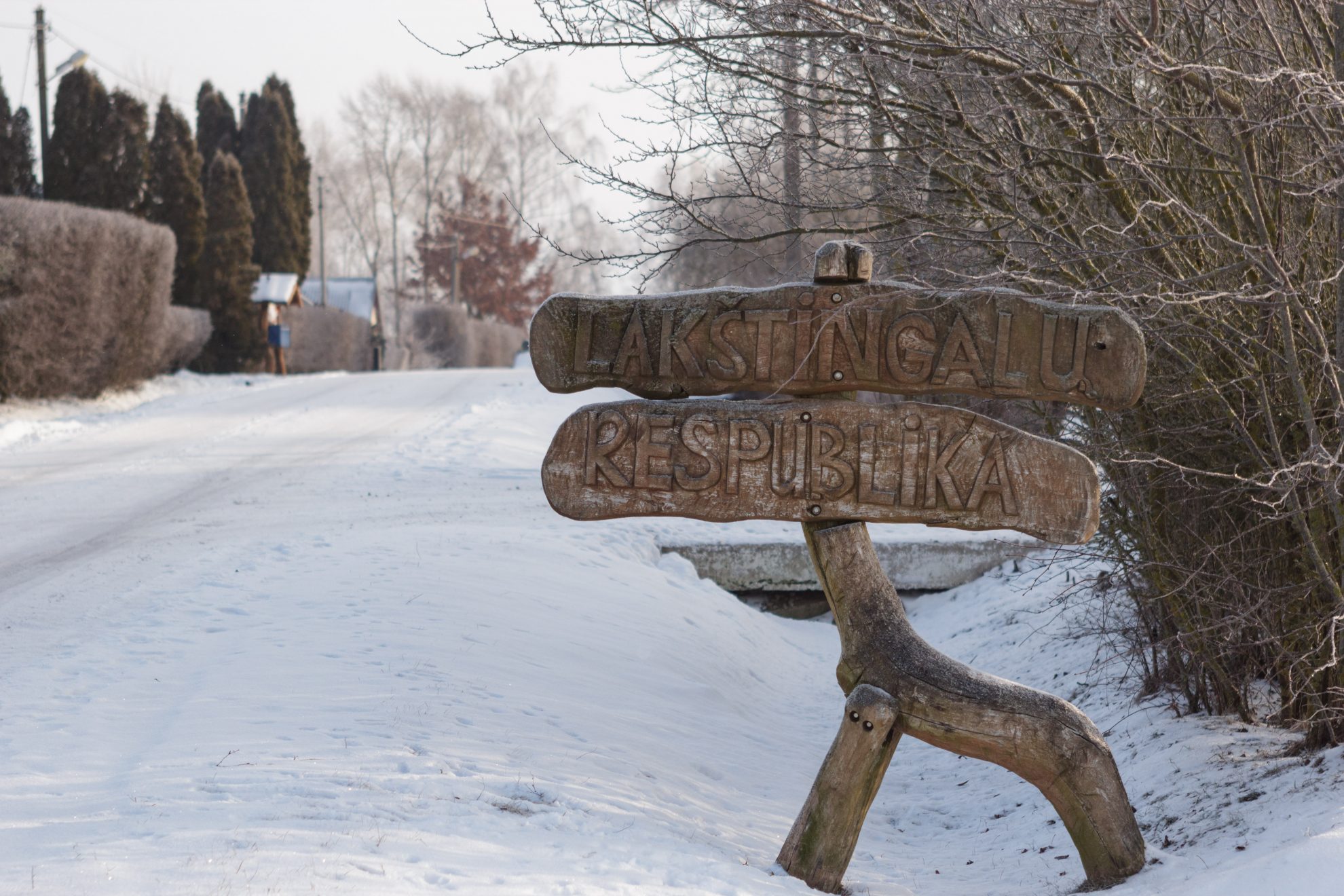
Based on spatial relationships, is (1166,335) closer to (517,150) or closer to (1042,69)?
(1042,69)

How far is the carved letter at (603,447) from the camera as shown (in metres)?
3.84

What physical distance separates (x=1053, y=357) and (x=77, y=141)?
85.2ft

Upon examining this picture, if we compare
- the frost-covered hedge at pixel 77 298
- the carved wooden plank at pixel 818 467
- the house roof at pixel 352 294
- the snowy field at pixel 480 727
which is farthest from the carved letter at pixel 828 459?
the house roof at pixel 352 294

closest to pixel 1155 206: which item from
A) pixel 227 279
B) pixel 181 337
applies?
pixel 181 337

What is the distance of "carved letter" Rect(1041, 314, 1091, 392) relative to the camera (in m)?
3.59

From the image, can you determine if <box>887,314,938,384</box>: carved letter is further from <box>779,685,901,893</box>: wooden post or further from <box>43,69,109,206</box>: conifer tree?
<box>43,69,109,206</box>: conifer tree

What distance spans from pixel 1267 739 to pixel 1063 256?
2.29m

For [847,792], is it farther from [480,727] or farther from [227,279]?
[227,279]

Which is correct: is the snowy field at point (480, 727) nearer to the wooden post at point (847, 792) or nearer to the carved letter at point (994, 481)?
the wooden post at point (847, 792)

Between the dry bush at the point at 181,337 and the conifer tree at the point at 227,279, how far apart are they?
237 centimetres

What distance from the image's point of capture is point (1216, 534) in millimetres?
4590

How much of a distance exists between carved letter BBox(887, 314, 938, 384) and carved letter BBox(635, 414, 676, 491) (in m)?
0.77

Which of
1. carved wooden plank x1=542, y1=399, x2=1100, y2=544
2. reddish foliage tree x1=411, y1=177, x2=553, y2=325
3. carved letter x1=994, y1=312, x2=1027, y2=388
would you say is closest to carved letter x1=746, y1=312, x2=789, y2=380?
carved wooden plank x1=542, y1=399, x2=1100, y2=544

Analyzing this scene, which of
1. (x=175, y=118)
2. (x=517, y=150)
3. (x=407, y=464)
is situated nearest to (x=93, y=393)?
(x=407, y=464)
